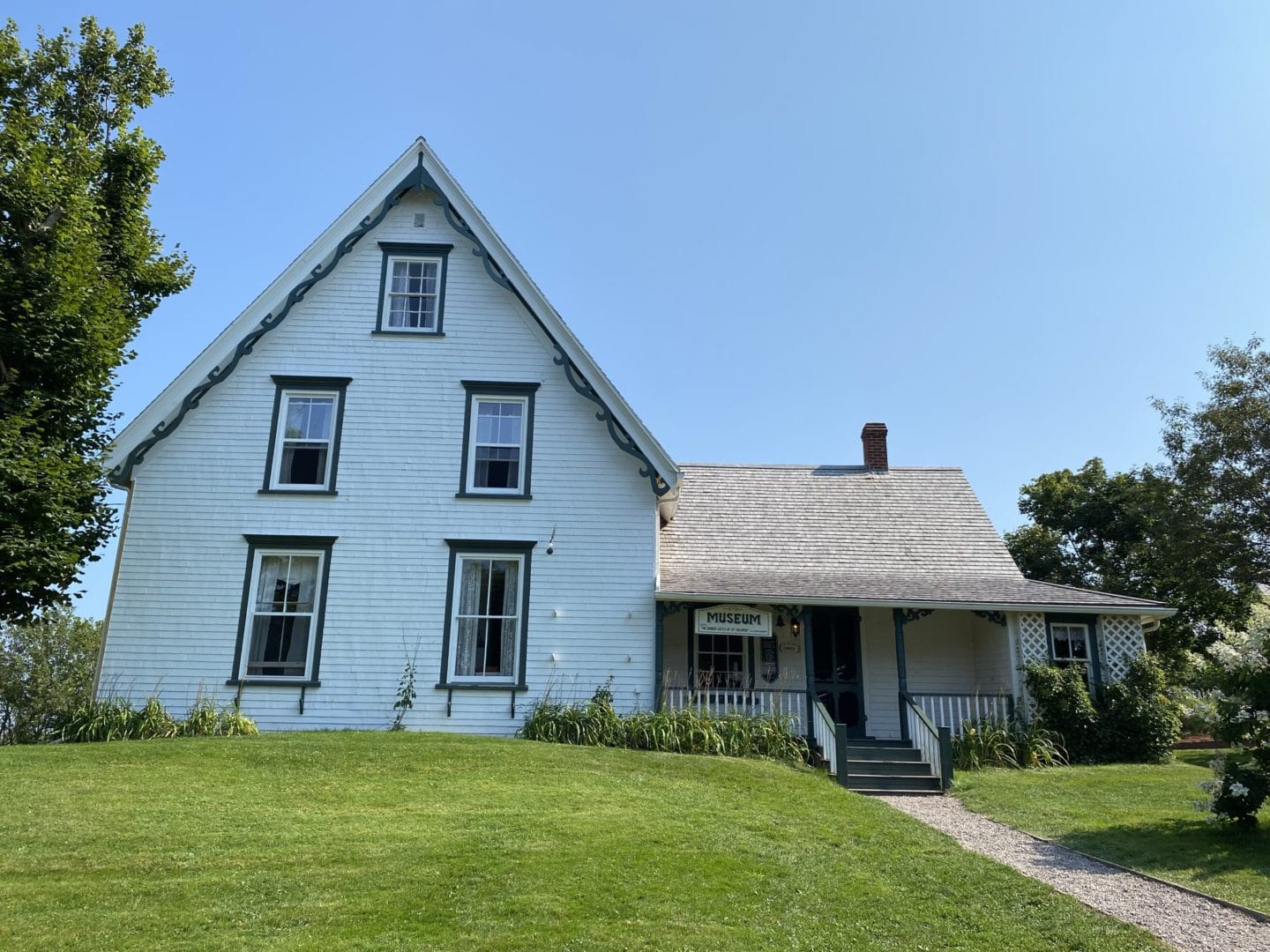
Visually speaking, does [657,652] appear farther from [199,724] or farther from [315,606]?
[199,724]

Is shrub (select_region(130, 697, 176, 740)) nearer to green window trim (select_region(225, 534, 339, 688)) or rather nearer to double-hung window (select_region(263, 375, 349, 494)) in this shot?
green window trim (select_region(225, 534, 339, 688))

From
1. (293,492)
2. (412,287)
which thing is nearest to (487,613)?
(293,492)

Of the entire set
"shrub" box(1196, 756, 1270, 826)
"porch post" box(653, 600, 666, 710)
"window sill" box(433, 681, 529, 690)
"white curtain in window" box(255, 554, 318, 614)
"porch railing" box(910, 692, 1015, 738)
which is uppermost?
"white curtain in window" box(255, 554, 318, 614)

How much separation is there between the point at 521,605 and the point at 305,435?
501 cm

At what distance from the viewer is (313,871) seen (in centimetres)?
755

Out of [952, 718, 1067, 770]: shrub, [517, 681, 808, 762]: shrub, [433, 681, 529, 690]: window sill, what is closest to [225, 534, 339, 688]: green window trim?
[433, 681, 529, 690]: window sill

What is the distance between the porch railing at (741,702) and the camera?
15.2m

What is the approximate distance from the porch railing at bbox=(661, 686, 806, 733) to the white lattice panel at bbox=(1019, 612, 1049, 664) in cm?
420

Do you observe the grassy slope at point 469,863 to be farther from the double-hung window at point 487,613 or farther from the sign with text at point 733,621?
the sign with text at point 733,621

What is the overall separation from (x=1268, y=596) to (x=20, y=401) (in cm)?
1872

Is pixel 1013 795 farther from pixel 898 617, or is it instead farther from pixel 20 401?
pixel 20 401

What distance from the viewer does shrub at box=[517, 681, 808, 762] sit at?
45.8 feet

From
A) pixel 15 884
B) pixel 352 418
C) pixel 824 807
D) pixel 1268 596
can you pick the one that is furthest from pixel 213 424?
pixel 1268 596

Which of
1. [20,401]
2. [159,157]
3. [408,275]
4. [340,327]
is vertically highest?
[159,157]
